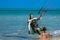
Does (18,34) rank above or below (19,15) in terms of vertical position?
below

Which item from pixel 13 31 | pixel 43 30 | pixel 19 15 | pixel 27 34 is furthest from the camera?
pixel 19 15

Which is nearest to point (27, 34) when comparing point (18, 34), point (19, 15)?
point (18, 34)

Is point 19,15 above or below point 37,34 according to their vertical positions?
above

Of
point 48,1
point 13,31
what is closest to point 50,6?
point 48,1

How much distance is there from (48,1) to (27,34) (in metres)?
0.54

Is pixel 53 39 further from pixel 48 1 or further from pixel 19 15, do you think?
pixel 19 15

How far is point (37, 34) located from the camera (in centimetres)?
325

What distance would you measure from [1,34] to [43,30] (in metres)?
0.77

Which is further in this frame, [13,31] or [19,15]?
[19,15]

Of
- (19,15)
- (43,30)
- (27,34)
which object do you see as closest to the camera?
(43,30)

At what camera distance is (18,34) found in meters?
3.57

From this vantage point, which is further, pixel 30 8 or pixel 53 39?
pixel 30 8

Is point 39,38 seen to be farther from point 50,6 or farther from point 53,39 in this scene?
point 50,6

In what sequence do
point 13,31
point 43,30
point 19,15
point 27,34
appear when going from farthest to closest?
point 19,15 < point 13,31 < point 27,34 < point 43,30
